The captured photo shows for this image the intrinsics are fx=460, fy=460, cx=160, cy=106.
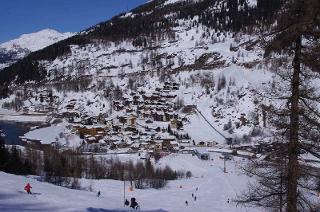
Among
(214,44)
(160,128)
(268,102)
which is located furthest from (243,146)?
(214,44)

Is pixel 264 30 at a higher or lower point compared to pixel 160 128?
higher

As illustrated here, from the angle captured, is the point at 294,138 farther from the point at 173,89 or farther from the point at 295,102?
the point at 173,89

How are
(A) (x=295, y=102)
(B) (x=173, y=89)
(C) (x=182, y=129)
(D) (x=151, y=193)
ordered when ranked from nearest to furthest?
1. (A) (x=295, y=102)
2. (D) (x=151, y=193)
3. (C) (x=182, y=129)
4. (B) (x=173, y=89)

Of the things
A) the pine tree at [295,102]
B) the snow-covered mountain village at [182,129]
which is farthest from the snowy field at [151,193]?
the pine tree at [295,102]

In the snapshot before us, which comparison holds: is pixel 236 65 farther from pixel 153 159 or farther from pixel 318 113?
pixel 318 113

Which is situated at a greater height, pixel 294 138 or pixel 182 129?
pixel 294 138

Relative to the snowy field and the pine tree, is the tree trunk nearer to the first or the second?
the pine tree

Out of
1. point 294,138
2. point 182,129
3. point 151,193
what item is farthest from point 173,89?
point 294,138
